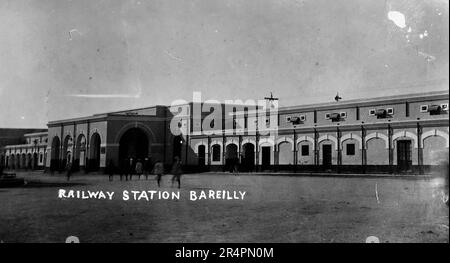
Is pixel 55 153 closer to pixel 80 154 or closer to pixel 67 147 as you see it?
pixel 67 147

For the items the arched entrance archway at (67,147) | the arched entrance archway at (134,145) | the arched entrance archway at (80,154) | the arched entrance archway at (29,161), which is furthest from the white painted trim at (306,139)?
the arched entrance archway at (29,161)

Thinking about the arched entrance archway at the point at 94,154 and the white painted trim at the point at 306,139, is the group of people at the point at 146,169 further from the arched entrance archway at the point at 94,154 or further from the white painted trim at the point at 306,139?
the white painted trim at the point at 306,139

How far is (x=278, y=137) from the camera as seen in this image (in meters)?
28.7

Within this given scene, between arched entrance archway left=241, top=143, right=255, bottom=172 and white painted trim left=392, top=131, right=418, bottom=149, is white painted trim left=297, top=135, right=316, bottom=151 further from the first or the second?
white painted trim left=392, top=131, right=418, bottom=149

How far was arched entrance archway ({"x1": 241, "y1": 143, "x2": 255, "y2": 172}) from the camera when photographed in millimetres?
29625

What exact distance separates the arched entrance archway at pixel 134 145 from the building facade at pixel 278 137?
0.27 feet

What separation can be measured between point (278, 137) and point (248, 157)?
118 inches

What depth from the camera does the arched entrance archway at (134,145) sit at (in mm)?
32719

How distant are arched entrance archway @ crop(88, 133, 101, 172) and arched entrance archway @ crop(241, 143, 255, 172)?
12.8 meters

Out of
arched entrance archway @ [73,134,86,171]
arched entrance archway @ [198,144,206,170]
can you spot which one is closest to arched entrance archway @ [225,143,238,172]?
arched entrance archway @ [198,144,206,170]

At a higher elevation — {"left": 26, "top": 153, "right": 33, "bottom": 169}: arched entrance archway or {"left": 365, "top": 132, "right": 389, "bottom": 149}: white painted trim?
{"left": 365, "top": 132, "right": 389, "bottom": 149}: white painted trim

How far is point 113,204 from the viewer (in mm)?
10039

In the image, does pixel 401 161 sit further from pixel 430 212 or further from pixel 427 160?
pixel 430 212

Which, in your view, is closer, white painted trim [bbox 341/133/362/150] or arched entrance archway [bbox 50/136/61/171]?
white painted trim [bbox 341/133/362/150]
